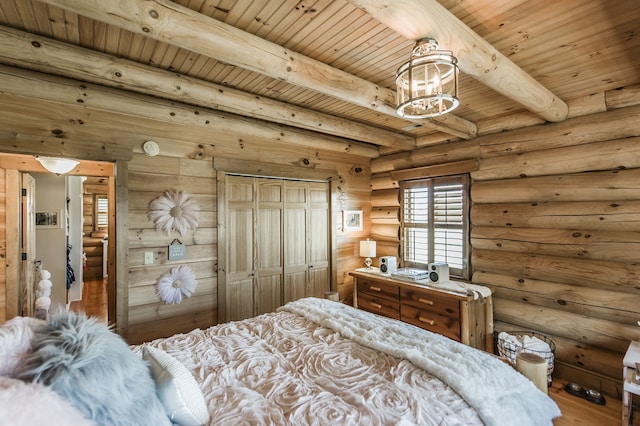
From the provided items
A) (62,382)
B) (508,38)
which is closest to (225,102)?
(508,38)

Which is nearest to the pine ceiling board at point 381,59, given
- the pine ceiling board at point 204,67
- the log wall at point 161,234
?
the pine ceiling board at point 204,67

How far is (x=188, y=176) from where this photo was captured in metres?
3.19

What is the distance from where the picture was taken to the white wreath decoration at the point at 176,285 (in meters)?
3.00

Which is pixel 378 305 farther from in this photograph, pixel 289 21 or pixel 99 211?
pixel 99 211

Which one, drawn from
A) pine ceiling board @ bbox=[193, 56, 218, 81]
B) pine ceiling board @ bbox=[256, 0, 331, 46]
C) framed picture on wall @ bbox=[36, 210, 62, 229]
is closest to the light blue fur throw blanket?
pine ceiling board @ bbox=[256, 0, 331, 46]

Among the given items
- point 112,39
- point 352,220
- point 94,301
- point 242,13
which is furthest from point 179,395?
point 94,301

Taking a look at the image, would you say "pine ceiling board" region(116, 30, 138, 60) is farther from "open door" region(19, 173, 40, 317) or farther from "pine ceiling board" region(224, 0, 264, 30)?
"open door" region(19, 173, 40, 317)

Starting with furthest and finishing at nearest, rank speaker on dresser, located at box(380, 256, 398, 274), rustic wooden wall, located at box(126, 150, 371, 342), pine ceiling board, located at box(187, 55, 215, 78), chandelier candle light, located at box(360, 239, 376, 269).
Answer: chandelier candle light, located at box(360, 239, 376, 269)
speaker on dresser, located at box(380, 256, 398, 274)
rustic wooden wall, located at box(126, 150, 371, 342)
pine ceiling board, located at box(187, 55, 215, 78)

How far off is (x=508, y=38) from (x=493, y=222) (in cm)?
211

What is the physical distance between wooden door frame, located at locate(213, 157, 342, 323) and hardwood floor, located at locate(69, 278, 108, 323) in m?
2.41

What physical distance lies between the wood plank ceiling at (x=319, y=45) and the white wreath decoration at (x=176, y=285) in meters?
1.69

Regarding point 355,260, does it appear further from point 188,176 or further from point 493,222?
point 188,176

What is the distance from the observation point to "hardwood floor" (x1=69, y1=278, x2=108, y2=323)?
16.4 feet

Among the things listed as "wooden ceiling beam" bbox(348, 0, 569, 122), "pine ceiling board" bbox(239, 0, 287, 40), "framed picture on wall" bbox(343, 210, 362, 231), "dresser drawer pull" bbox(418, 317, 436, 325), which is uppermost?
"pine ceiling board" bbox(239, 0, 287, 40)
